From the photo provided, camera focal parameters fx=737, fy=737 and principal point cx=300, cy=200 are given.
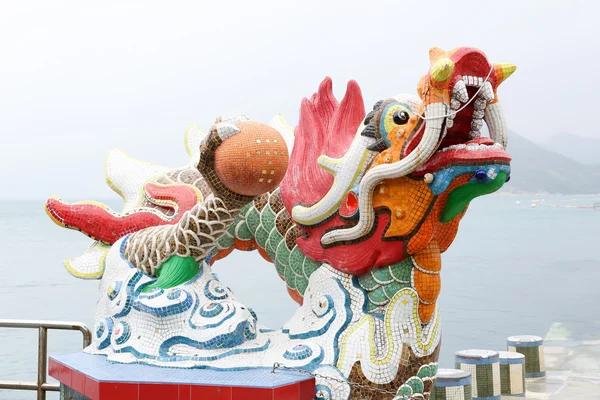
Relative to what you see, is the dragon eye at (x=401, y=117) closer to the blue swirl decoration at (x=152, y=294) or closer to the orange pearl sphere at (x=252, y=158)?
the orange pearl sphere at (x=252, y=158)

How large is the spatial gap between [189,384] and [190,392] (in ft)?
0.14

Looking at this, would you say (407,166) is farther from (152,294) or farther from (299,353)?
(152,294)

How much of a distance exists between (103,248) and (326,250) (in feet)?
5.95

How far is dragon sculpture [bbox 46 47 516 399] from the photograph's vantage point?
3957 millimetres

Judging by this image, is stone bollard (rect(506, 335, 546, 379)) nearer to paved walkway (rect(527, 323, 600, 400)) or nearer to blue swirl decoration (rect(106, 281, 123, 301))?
paved walkway (rect(527, 323, 600, 400))

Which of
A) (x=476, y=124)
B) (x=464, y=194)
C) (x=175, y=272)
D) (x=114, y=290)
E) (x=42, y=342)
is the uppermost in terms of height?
(x=476, y=124)

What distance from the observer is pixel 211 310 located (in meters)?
4.44

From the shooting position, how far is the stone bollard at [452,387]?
578cm

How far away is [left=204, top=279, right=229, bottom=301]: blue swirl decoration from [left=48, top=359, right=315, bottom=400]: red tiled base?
712 millimetres

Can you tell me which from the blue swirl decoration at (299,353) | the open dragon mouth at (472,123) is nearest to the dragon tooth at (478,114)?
the open dragon mouth at (472,123)

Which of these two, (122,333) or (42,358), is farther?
(42,358)

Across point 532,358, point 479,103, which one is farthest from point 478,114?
point 532,358

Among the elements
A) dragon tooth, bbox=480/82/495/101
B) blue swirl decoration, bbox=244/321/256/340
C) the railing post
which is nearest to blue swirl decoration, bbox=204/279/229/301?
blue swirl decoration, bbox=244/321/256/340

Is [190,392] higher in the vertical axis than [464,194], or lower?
lower
